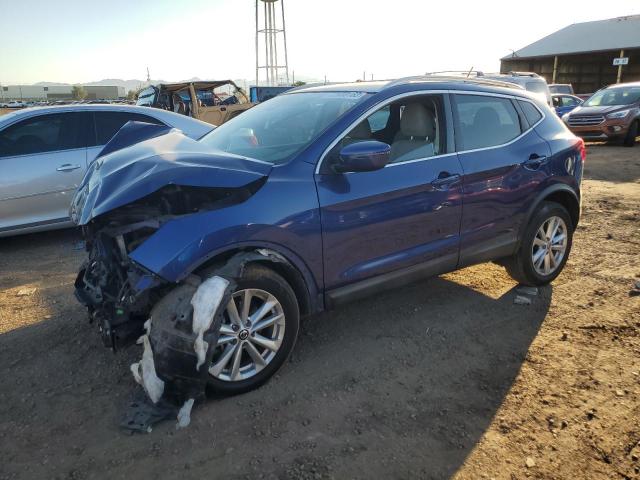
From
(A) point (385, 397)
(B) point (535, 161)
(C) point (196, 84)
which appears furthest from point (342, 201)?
(C) point (196, 84)

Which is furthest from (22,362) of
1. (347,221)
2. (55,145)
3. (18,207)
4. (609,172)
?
(609,172)

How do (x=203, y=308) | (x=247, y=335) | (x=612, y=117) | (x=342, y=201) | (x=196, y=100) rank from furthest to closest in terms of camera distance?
(x=196, y=100) < (x=612, y=117) < (x=342, y=201) < (x=247, y=335) < (x=203, y=308)

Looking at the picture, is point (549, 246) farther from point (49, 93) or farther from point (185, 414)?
point (49, 93)

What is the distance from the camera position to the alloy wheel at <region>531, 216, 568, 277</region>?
173 inches

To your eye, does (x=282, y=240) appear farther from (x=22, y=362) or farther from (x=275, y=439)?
(x=22, y=362)

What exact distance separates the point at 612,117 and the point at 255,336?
14.9 metres

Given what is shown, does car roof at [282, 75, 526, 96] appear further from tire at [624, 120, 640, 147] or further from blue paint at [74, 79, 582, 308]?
tire at [624, 120, 640, 147]

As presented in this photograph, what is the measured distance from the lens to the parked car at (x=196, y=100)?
1505 cm

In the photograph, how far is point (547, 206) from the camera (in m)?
4.36

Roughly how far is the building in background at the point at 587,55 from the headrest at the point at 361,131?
35.2 m

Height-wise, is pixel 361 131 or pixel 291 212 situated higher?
pixel 361 131

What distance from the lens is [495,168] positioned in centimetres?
393

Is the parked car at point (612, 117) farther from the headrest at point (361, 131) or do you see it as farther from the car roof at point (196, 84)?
the headrest at point (361, 131)

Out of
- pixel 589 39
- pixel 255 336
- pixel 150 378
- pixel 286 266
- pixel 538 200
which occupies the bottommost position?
pixel 150 378
